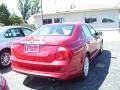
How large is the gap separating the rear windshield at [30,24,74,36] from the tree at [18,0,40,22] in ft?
197

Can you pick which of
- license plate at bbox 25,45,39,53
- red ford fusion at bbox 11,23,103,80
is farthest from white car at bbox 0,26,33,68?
license plate at bbox 25,45,39,53

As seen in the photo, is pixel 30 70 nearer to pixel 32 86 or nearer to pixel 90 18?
pixel 32 86

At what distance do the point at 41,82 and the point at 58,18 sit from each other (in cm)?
2555

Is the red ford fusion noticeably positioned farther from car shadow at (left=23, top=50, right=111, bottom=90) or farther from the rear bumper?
car shadow at (left=23, top=50, right=111, bottom=90)

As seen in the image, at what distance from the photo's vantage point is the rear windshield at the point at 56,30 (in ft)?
21.2

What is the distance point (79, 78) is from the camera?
6332 mm

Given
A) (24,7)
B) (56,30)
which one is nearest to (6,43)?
(56,30)

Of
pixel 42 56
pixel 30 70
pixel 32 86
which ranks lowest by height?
pixel 32 86

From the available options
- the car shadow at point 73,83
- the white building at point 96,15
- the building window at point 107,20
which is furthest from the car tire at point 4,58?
the building window at point 107,20

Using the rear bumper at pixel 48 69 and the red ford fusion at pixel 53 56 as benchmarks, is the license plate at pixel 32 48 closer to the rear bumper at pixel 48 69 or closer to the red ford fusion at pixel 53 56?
the red ford fusion at pixel 53 56

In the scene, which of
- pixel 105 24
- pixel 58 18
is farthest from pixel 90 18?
pixel 58 18

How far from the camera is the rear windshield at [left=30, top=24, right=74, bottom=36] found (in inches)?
255

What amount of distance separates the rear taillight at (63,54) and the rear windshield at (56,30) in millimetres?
978

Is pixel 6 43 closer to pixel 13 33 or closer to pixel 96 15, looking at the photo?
pixel 13 33
